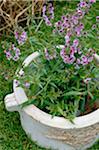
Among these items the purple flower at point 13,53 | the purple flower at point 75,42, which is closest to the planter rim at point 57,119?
the purple flower at point 13,53

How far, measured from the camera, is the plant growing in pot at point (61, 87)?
5.50 feet

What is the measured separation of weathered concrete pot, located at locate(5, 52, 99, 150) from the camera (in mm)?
1708

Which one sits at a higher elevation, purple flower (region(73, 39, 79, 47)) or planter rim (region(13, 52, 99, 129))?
purple flower (region(73, 39, 79, 47))

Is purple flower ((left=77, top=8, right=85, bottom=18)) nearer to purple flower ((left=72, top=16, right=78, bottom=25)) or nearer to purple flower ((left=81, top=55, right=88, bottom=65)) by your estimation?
purple flower ((left=72, top=16, right=78, bottom=25))

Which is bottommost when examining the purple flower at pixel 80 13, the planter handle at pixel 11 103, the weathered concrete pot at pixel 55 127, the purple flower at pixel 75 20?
the weathered concrete pot at pixel 55 127

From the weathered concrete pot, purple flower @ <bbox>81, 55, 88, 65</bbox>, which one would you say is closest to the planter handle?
the weathered concrete pot

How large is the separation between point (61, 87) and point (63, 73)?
102mm

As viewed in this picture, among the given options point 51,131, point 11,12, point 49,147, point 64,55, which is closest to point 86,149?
point 49,147

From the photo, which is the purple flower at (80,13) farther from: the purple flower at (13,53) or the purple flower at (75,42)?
the purple flower at (13,53)

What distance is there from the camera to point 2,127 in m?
2.08

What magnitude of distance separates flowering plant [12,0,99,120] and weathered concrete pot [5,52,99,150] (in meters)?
0.04

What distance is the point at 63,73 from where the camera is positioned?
5.65 ft

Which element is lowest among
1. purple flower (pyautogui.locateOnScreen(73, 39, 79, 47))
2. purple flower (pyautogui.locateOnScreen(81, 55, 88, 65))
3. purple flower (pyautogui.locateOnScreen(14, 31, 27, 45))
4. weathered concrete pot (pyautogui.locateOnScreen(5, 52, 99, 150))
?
weathered concrete pot (pyautogui.locateOnScreen(5, 52, 99, 150))

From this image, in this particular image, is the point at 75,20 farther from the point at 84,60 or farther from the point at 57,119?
the point at 57,119
